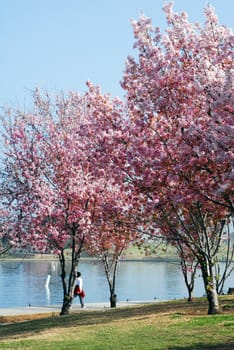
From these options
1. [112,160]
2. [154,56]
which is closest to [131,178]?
[112,160]

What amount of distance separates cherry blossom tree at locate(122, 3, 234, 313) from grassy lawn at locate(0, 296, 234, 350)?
1.68 m

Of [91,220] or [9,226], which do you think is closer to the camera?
[91,220]

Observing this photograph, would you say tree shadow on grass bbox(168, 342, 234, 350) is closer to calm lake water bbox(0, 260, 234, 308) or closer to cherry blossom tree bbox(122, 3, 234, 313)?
cherry blossom tree bbox(122, 3, 234, 313)

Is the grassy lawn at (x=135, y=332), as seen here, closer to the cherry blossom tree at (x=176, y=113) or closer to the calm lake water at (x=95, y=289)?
the cherry blossom tree at (x=176, y=113)

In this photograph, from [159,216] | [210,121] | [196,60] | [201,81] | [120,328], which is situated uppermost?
[196,60]

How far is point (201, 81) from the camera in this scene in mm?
11305

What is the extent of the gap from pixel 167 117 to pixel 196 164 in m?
2.32

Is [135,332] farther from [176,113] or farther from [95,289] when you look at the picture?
[95,289]

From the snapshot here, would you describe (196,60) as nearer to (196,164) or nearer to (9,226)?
(196,164)

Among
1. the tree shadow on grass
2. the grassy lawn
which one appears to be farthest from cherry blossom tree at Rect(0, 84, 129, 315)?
the tree shadow on grass

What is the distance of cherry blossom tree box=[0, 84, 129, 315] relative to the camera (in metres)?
20.7

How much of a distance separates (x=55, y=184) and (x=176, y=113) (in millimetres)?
9305

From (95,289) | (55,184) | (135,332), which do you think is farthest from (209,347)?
(95,289)

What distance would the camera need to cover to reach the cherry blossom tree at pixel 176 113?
11.8m
